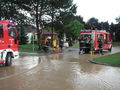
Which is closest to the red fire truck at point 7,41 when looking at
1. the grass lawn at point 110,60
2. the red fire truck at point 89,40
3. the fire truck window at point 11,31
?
the fire truck window at point 11,31

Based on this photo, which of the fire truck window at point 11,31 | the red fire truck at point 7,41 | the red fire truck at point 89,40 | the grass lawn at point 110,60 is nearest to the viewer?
the red fire truck at point 7,41

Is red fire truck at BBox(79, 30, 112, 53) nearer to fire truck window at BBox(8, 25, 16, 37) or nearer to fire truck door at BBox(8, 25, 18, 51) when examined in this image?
fire truck door at BBox(8, 25, 18, 51)

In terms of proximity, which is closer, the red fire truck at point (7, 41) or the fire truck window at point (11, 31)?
the red fire truck at point (7, 41)

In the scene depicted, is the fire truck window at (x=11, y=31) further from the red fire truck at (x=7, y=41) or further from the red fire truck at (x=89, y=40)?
the red fire truck at (x=89, y=40)

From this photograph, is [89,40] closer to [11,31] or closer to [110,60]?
[110,60]

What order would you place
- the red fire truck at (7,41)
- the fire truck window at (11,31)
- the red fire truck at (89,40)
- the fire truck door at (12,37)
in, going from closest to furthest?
the red fire truck at (7,41) → the fire truck window at (11,31) → the fire truck door at (12,37) → the red fire truck at (89,40)

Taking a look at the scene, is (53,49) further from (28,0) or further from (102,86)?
(102,86)

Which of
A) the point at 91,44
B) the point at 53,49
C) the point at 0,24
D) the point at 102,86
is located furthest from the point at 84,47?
the point at 102,86

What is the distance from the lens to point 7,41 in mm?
14703

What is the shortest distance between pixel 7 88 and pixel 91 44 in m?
19.2

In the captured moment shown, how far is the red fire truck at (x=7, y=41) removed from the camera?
14125 millimetres

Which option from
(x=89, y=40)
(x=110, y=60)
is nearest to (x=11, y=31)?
(x=110, y=60)

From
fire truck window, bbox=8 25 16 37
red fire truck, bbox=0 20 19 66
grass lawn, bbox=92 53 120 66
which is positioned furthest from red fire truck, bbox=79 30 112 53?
fire truck window, bbox=8 25 16 37

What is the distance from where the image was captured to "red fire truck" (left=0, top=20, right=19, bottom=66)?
46.3 ft
